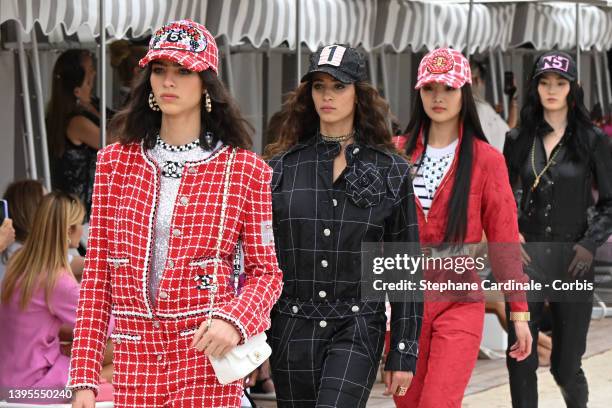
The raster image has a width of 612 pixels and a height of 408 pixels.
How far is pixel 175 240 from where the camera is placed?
3584 millimetres

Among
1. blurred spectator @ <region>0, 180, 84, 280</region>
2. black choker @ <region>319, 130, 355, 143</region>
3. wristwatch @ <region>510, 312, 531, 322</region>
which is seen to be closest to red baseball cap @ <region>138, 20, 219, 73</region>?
black choker @ <region>319, 130, 355, 143</region>

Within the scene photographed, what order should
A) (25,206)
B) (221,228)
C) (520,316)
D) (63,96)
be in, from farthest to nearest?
(63,96)
(25,206)
(520,316)
(221,228)

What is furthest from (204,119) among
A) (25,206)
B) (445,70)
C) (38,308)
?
(25,206)

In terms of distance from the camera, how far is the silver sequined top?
3.59 metres

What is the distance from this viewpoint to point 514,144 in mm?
6723

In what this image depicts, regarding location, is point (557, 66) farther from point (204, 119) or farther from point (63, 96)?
point (63, 96)

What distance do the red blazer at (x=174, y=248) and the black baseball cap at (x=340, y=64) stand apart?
0.99 m

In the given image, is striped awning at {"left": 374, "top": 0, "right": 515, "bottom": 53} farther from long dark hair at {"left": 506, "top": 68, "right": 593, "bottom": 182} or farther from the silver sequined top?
the silver sequined top

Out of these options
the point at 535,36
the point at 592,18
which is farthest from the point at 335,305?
the point at 592,18

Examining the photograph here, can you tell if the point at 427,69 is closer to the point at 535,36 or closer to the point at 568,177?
the point at 568,177

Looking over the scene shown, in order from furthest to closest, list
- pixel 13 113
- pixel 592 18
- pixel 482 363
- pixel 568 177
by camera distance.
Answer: pixel 592 18
pixel 482 363
pixel 13 113
pixel 568 177

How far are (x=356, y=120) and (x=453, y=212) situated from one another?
27.4 inches

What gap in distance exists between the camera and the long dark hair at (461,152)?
526 centimetres

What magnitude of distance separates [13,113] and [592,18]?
7.16 meters
